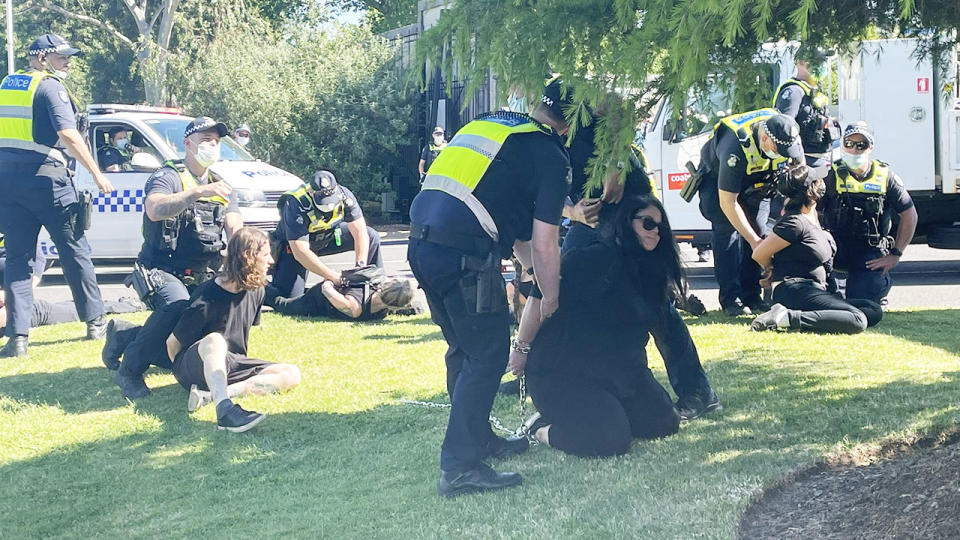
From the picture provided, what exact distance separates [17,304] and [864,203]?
241 inches

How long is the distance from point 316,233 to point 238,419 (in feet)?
12.1

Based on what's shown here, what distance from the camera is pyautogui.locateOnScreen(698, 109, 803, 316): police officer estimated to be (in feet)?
23.5

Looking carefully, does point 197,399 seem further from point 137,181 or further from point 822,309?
point 137,181

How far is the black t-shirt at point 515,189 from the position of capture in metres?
4.13

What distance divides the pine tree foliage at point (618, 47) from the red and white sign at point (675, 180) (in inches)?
306

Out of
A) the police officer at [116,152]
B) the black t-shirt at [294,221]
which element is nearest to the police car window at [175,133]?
the police officer at [116,152]

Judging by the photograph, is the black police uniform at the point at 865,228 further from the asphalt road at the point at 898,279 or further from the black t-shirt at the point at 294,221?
the black t-shirt at the point at 294,221

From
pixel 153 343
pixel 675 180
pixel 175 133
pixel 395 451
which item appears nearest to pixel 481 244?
pixel 395 451

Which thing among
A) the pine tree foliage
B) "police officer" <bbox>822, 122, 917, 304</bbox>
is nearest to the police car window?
"police officer" <bbox>822, 122, 917, 304</bbox>

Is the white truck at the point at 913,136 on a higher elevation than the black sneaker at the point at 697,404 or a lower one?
higher

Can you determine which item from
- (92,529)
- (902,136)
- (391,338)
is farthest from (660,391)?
(902,136)

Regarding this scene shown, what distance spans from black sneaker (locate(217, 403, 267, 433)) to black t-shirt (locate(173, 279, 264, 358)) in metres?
0.75

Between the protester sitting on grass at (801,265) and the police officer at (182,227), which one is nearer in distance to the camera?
the police officer at (182,227)

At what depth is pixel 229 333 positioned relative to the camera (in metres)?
5.91
